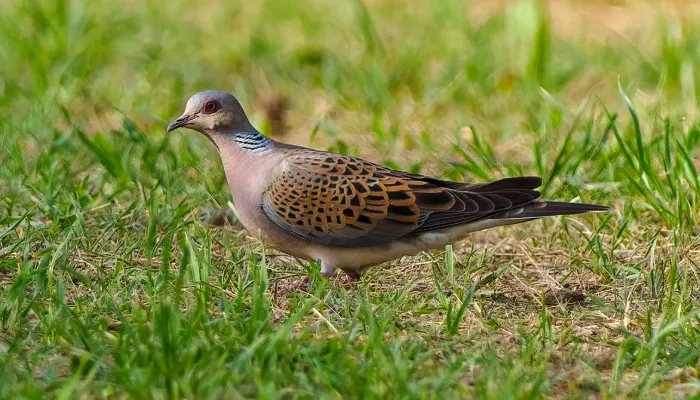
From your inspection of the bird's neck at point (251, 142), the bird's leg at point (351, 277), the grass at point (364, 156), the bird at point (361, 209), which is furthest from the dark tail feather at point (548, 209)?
the bird's neck at point (251, 142)

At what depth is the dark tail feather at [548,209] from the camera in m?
4.55

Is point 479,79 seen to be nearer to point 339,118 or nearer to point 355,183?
point 339,118

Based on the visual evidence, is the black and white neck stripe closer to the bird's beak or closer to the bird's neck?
the bird's neck

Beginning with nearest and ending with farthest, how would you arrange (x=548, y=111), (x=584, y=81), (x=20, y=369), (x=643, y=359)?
(x=20, y=369) < (x=643, y=359) < (x=548, y=111) < (x=584, y=81)

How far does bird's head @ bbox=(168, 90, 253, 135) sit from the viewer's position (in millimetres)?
5113

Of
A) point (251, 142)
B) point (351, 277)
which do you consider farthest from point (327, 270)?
point (251, 142)

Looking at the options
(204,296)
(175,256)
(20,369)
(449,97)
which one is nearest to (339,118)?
(449,97)

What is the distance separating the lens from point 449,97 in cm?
733

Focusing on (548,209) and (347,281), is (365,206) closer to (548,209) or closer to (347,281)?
(347,281)

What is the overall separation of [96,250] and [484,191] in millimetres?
1631

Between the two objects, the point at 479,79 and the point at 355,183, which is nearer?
the point at 355,183

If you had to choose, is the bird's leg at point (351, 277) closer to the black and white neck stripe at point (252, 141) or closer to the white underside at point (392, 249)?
the white underside at point (392, 249)

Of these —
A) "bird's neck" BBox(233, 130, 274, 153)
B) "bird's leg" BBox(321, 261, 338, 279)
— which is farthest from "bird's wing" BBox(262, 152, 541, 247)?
"bird's neck" BBox(233, 130, 274, 153)

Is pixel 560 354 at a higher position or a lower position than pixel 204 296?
lower
